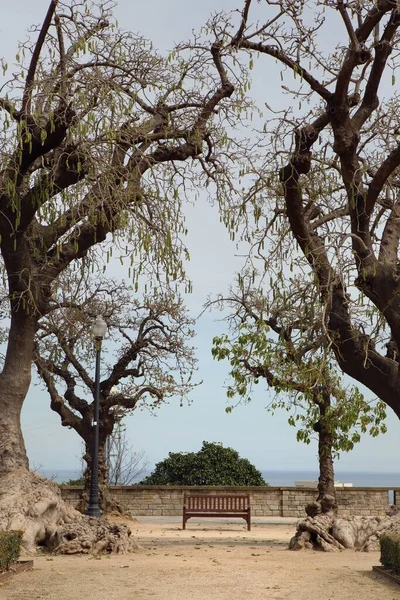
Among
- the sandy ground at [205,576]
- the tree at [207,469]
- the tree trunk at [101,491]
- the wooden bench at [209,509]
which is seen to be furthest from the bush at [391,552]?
the tree at [207,469]

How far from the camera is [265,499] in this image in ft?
82.7

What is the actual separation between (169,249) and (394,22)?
375 cm

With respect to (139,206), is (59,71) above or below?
above

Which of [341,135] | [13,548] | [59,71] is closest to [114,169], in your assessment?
[59,71]

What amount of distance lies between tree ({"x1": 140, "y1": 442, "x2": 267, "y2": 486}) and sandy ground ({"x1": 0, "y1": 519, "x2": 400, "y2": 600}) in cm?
1157

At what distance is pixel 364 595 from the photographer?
956cm

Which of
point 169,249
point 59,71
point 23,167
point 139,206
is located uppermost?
point 59,71

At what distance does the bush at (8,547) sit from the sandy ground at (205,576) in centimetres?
23

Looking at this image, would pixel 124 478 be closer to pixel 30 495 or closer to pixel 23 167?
pixel 30 495

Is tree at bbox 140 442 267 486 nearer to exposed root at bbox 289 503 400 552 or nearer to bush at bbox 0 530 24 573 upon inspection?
exposed root at bbox 289 503 400 552

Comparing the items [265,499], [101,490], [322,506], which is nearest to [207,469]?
[265,499]

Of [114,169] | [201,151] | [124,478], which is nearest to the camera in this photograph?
[114,169]

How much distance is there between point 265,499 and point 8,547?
51.2ft

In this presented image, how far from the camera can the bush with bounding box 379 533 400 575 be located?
10.8 metres
